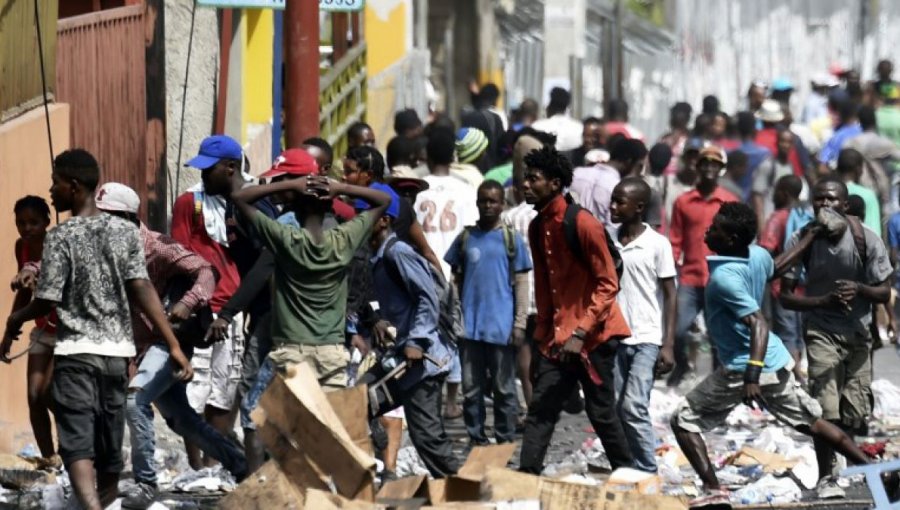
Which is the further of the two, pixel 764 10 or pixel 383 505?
pixel 764 10

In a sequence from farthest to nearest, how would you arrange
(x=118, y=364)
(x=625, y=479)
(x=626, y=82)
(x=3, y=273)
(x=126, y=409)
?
(x=626, y=82) < (x=3, y=273) < (x=126, y=409) < (x=625, y=479) < (x=118, y=364)

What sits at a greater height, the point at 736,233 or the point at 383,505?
the point at 736,233

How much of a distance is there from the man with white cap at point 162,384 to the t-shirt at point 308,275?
24.3 inches

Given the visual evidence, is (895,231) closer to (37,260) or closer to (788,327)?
(788,327)

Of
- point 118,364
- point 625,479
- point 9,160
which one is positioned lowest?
point 625,479

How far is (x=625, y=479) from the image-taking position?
965 cm

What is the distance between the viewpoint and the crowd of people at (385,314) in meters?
9.02

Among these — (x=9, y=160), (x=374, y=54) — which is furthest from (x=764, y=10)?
(x=9, y=160)

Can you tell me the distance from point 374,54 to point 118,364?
654 inches

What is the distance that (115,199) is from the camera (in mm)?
9336

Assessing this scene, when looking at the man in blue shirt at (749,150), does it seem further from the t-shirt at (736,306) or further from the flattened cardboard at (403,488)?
the flattened cardboard at (403,488)

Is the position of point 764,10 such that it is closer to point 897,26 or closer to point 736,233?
point 897,26

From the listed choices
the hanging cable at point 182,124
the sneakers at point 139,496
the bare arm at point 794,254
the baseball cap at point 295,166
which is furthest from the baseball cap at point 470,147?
the baseball cap at point 295,166

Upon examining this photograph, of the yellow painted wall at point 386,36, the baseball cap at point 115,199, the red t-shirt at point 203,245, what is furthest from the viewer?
the yellow painted wall at point 386,36
